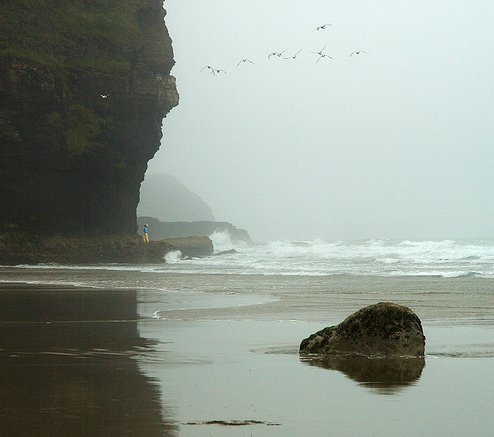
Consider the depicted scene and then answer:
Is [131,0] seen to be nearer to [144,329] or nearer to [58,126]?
[58,126]

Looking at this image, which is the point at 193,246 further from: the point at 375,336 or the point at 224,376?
the point at 224,376

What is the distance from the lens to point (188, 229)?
343 ft

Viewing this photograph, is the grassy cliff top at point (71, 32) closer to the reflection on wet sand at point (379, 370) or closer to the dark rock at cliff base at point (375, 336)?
the dark rock at cliff base at point (375, 336)

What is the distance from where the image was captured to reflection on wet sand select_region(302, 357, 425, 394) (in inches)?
362

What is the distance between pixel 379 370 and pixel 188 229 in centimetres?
9461

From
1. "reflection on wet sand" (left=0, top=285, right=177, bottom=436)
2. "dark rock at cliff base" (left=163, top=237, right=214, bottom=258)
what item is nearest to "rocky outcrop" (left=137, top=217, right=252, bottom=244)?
"dark rock at cliff base" (left=163, top=237, right=214, bottom=258)

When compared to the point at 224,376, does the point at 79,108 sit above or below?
above

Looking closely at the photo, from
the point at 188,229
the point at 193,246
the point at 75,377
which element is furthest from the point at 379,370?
the point at 188,229

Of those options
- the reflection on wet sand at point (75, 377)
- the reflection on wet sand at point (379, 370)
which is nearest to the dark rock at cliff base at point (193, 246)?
the reflection on wet sand at point (75, 377)

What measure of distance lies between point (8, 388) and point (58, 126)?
47381 mm

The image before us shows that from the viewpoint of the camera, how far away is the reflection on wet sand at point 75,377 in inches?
281

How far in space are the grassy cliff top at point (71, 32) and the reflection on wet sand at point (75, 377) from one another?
37.8m

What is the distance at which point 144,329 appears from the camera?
1519cm

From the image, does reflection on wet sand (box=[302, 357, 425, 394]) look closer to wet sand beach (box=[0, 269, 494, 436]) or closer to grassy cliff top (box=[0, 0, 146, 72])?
wet sand beach (box=[0, 269, 494, 436])
